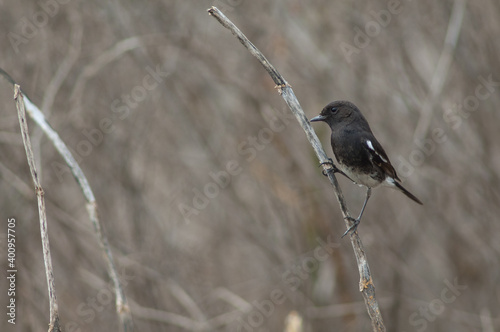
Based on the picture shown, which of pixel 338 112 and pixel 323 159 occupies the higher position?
pixel 338 112

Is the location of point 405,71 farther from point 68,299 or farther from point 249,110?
point 68,299

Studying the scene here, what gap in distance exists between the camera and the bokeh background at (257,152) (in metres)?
5.57

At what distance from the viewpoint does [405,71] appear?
586 centimetres

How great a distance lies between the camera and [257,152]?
6.30 meters

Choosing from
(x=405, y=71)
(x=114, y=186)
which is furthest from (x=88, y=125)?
(x=405, y=71)

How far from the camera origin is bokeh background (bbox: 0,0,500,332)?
18.3 feet

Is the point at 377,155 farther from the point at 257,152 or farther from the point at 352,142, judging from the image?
the point at 257,152

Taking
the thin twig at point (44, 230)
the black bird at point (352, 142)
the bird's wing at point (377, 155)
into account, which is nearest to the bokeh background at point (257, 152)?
the bird's wing at point (377, 155)

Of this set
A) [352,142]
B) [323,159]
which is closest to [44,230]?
[323,159]

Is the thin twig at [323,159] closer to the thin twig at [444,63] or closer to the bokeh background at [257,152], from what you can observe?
the thin twig at [444,63]

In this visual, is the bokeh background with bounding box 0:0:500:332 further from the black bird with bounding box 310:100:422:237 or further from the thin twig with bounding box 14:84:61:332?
the thin twig with bounding box 14:84:61:332

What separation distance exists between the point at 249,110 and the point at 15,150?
2463mm

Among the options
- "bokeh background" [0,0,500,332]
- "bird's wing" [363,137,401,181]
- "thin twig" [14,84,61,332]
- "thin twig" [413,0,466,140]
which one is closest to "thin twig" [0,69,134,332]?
"thin twig" [14,84,61,332]

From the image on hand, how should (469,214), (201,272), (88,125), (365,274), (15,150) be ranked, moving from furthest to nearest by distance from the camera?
(201,272)
(469,214)
(88,125)
(15,150)
(365,274)
